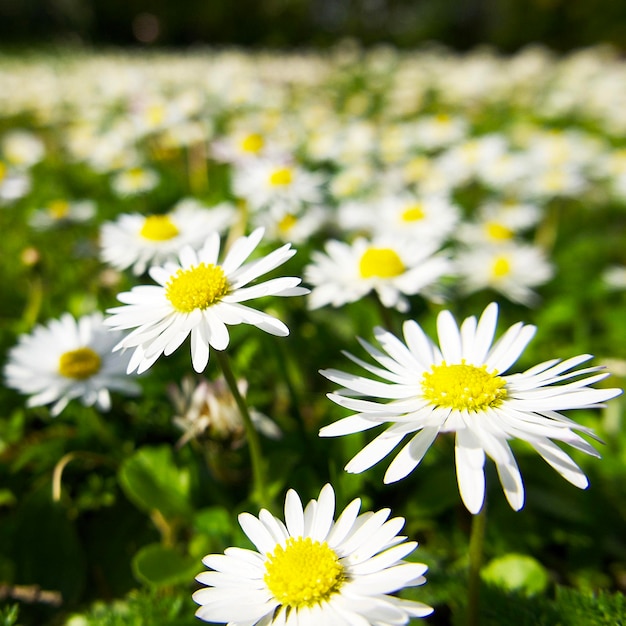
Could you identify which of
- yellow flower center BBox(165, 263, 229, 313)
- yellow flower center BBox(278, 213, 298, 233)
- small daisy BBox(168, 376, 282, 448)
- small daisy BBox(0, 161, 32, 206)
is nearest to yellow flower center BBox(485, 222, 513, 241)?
yellow flower center BBox(278, 213, 298, 233)

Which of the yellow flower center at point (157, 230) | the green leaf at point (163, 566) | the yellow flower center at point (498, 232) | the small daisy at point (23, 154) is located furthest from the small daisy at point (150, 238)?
the small daisy at point (23, 154)

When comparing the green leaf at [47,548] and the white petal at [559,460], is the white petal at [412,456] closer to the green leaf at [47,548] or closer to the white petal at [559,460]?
the white petal at [559,460]

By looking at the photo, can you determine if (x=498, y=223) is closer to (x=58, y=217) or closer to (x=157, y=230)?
(x=157, y=230)

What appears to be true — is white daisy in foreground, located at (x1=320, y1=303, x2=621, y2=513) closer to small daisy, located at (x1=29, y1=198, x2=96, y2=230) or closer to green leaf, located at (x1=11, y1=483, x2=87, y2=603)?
green leaf, located at (x1=11, y1=483, x2=87, y2=603)

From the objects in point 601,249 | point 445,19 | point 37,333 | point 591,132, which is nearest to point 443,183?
point 601,249

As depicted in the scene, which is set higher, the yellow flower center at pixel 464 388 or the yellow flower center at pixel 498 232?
the yellow flower center at pixel 498 232

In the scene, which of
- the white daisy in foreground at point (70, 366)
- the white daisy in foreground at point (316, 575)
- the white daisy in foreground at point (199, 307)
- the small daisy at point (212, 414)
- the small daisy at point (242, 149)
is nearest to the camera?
the white daisy in foreground at point (316, 575)

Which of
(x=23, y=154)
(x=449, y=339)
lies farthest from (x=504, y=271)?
(x=23, y=154)
